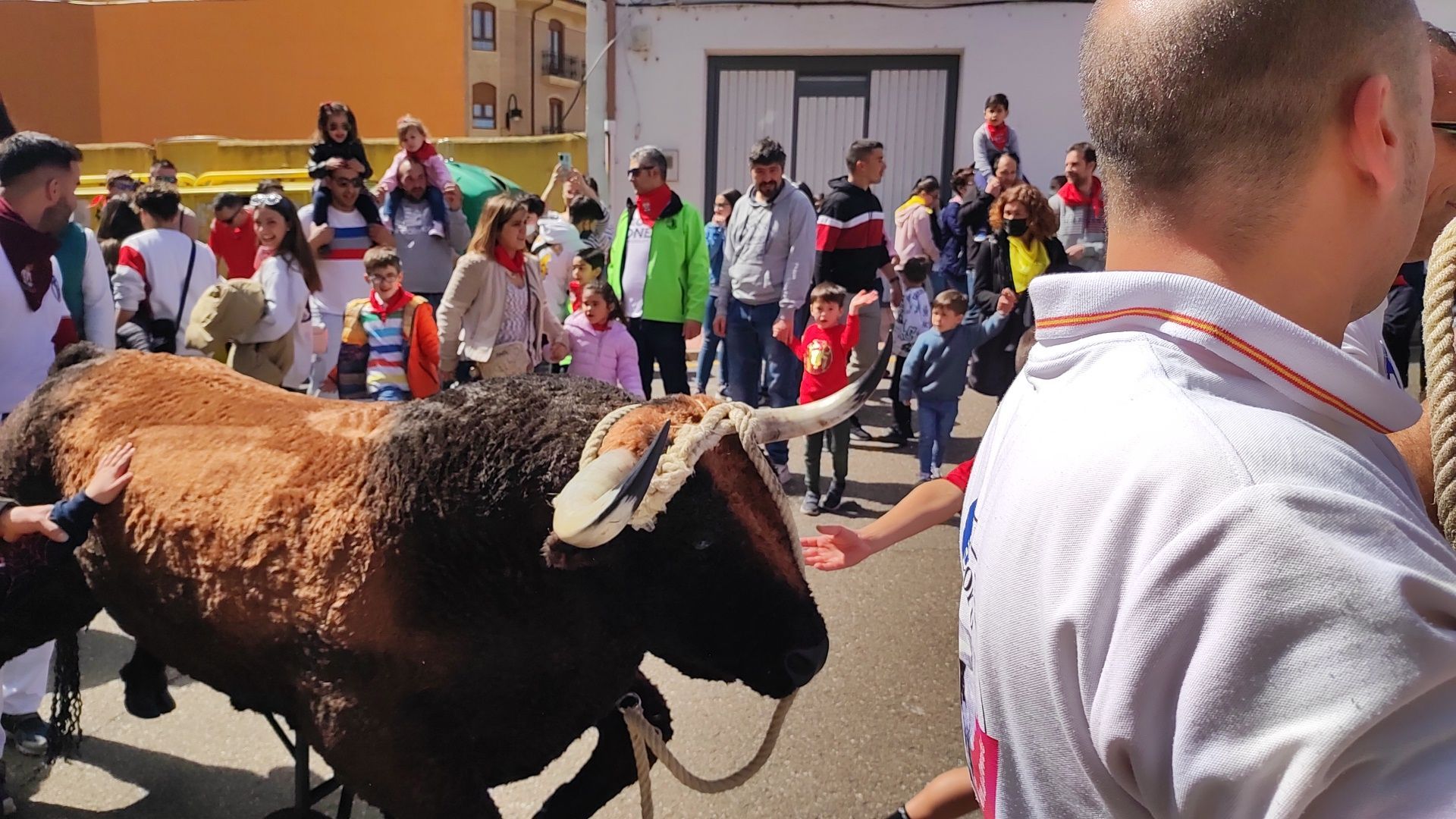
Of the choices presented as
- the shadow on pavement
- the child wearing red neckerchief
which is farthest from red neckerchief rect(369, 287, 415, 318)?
the shadow on pavement

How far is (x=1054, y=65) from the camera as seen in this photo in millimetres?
11641

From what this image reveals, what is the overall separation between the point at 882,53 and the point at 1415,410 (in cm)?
1209

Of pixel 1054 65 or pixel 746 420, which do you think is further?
pixel 1054 65

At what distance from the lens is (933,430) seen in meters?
6.40

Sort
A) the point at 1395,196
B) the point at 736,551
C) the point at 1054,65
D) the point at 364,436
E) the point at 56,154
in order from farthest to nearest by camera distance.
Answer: the point at 1054,65
the point at 56,154
the point at 364,436
the point at 736,551
the point at 1395,196

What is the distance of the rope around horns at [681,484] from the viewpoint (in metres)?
2.00

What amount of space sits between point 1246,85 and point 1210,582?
439 mm

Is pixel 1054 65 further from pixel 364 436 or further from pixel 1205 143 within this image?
pixel 1205 143

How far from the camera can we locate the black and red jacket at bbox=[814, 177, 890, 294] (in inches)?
276

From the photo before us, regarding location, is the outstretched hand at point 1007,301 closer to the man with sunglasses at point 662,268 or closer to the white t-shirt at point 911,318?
the white t-shirt at point 911,318

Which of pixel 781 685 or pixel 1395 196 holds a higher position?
pixel 1395 196

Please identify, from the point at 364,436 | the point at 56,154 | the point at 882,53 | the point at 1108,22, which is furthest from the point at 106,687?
the point at 882,53

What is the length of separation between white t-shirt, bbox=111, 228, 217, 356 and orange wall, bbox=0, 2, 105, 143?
27753 millimetres

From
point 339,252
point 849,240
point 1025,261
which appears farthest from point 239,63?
point 1025,261
